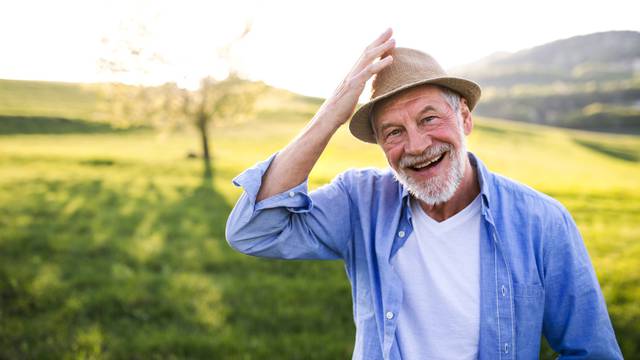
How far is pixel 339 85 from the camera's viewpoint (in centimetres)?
264

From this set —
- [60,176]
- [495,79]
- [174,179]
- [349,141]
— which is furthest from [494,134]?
[495,79]

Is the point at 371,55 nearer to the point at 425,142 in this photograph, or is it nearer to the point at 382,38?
the point at 382,38

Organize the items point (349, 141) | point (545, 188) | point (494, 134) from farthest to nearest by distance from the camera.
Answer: point (494, 134), point (349, 141), point (545, 188)

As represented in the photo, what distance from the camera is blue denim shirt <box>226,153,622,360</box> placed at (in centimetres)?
237

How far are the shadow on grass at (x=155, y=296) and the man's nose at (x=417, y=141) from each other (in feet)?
9.49

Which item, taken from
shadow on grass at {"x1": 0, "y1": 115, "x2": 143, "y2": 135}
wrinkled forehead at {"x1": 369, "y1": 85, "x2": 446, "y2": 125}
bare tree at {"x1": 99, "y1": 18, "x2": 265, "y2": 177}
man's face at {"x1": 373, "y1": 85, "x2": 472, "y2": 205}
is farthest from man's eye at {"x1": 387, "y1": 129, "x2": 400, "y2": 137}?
shadow on grass at {"x1": 0, "y1": 115, "x2": 143, "y2": 135}

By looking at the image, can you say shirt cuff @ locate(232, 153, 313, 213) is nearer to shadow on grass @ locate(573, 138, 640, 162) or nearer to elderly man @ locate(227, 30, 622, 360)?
elderly man @ locate(227, 30, 622, 360)

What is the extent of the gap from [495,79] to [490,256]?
21472 centimetres

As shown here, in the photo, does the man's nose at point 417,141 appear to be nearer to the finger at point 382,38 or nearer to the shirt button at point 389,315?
the finger at point 382,38

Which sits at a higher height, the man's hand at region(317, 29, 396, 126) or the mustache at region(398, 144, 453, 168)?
the man's hand at region(317, 29, 396, 126)

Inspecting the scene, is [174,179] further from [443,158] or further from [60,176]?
[443,158]

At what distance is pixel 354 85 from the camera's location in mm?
2578

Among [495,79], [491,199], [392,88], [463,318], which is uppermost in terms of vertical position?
[495,79]

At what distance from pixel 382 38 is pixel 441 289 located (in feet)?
4.88
